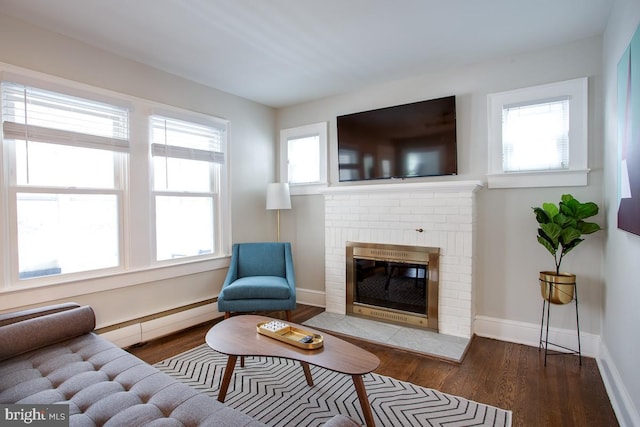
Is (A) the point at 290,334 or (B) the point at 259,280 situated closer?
(A) the point at 290,334

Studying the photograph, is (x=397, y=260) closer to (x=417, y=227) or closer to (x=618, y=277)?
(x=417, y=227)

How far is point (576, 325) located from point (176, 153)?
3.92m

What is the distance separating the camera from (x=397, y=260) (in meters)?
3.39

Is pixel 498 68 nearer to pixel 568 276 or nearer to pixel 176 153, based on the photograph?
pixel 568 276

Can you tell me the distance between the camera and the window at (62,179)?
233cm

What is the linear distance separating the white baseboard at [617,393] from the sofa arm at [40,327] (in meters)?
3.10

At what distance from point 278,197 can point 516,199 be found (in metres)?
2.46

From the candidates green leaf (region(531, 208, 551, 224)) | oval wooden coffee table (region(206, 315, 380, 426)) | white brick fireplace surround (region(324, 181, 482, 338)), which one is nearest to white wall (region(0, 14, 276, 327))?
white brick fireplace surround (region(324, 181, 482, 338))

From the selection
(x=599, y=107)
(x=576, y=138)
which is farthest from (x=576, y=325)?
(x=599, y=107)

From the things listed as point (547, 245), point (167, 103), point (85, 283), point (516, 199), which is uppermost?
A: point (167, 103)

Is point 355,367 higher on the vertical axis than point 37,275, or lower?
lower

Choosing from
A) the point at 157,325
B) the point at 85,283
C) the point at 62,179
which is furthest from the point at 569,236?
the point at 62,179

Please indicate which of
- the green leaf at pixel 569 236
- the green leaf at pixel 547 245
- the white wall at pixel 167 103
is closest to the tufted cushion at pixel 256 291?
the white wall at pixel 167 103

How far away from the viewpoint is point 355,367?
169 centimetres
